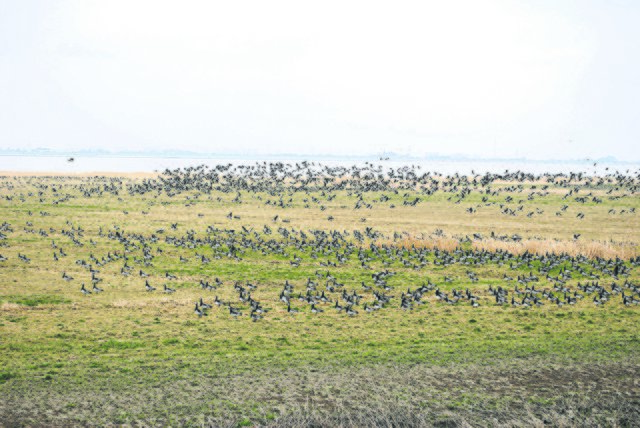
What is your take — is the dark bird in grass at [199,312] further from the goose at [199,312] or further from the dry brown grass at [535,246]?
the dry brown grass at [535,246]

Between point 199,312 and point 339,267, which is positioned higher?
point 199,312

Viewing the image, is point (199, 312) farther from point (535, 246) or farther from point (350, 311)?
point (535, 246)

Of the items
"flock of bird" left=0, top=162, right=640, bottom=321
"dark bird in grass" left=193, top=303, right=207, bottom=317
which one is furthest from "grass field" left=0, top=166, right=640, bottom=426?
"dark bird in grass" left=193, top=303, right=207, bottom=317

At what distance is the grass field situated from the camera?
57.7ft

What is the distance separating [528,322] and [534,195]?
7160cm

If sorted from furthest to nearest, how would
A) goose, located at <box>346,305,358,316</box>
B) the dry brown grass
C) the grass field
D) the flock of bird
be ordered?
the dry brown grass
the flock of bird
goose, located at <box>346,305,358,316</box>
the grass field

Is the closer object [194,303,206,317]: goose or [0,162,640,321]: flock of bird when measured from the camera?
[194,303,206,317]: goose

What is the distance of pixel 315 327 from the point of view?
26.6 metres

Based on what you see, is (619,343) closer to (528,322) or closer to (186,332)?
(528,322)

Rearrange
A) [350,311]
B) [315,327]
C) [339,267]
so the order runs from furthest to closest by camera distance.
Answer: [339,267] → [350,311] → [315,327]

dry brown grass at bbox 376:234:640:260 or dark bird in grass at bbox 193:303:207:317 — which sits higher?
dry brown grass at bbox 376:234:640:260

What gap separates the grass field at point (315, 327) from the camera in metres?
17.6

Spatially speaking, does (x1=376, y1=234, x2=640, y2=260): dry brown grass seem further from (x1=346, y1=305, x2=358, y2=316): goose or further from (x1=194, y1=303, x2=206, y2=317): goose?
(x1=194, y1=303, x2=206, y2=317): goose

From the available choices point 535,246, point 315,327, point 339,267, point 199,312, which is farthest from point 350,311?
point 535,246
